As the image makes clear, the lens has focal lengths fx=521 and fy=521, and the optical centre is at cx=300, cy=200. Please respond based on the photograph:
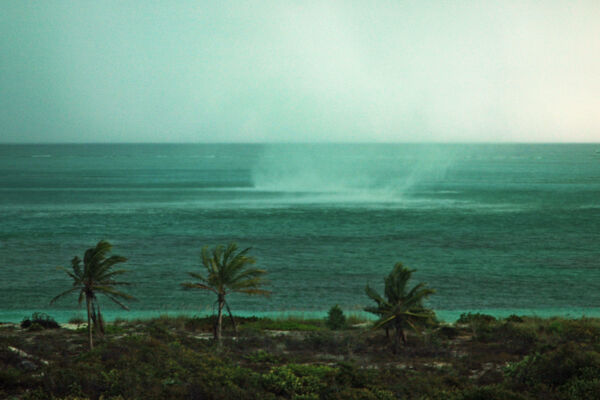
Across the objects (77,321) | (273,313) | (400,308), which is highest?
(400,308)

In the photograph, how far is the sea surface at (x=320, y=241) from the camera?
3753 cm

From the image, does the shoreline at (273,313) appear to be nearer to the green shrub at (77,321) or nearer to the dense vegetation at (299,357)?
the green shrub at (77,321)

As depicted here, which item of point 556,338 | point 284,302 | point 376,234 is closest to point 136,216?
point 376,234

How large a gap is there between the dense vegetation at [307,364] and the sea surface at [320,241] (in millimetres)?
8540

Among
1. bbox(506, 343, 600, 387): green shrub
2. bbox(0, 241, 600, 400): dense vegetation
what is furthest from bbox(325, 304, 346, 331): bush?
bbox(506, 343, 600, 387): green shrub

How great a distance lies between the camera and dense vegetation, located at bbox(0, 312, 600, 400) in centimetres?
1516

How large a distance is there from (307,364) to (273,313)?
13.6 m

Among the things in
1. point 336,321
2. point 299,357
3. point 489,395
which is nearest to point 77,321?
point 336,321

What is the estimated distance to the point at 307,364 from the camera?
20094mm

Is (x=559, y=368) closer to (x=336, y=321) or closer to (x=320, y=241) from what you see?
(x=336, y=321)

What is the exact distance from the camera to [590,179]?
13288 centimetres

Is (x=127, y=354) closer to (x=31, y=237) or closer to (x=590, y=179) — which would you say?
(x=31, y=237)

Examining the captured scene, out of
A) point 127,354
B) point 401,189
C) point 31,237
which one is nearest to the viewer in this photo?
point 127,354

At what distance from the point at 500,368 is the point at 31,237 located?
5654cm
